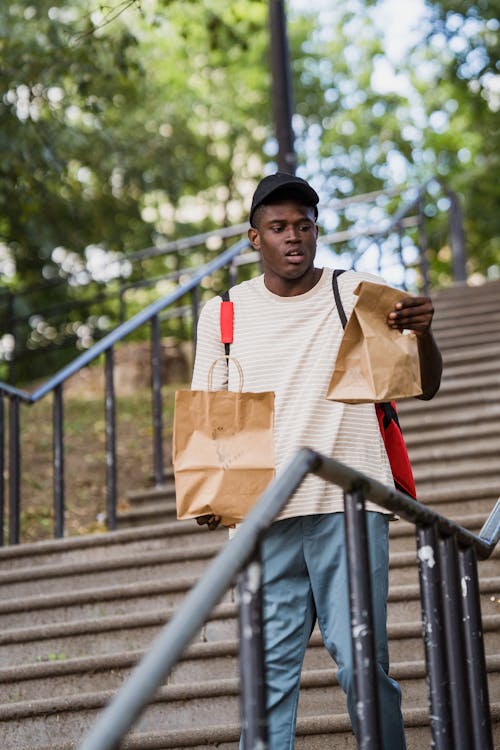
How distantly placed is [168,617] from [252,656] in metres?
2.73

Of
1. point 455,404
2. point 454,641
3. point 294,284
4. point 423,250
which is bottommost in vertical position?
point 454,641

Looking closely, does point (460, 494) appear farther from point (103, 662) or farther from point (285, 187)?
Answer: point (285, 187)

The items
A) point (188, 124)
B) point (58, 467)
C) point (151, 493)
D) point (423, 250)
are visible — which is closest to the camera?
point (58, 467)

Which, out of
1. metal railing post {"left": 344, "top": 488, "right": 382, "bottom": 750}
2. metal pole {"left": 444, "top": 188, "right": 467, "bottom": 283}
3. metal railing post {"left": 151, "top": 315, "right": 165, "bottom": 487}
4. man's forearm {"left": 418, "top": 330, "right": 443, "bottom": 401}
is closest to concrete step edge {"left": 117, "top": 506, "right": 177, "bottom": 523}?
metal railing post {"left": 151, "top": 315, "right": 165, "bottom": 487}

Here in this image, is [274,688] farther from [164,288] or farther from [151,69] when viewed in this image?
[164,288]

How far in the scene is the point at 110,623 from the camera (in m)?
4.50

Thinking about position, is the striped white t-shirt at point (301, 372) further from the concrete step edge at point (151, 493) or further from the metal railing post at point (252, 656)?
the concrete step edge at point (151, 493)

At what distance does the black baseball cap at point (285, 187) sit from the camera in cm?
281

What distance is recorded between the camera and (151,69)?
17531 millimetres

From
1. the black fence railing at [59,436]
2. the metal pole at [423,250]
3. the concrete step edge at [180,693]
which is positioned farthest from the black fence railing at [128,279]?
the concrete step edge at [180,693]

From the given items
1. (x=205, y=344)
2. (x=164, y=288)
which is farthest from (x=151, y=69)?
(x=205, y=344)

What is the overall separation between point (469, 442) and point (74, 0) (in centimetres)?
882

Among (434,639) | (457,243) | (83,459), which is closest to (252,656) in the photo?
(434,639)

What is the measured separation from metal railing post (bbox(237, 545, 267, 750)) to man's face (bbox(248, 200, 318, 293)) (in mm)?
1133
